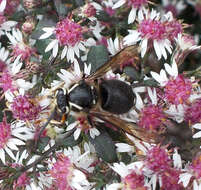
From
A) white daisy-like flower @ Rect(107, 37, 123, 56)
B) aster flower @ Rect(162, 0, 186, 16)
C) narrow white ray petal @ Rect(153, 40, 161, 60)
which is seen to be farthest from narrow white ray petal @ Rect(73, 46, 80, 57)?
aster flower @ Rect(162, 0, 186, 16)

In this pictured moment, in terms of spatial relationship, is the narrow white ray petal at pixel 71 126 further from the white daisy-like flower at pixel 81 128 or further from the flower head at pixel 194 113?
the flower head at pixel 194 113

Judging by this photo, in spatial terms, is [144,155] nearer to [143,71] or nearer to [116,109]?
[116,109]

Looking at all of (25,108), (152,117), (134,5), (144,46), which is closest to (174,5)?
(134,5)

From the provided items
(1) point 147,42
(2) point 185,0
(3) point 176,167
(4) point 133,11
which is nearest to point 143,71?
(1) point 147,42

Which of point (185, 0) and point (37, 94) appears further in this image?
point (185, 0)

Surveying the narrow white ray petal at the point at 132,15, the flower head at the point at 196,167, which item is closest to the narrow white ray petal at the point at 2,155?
the flower head at the point at 196,167
